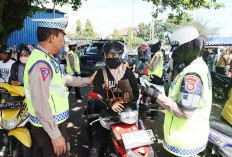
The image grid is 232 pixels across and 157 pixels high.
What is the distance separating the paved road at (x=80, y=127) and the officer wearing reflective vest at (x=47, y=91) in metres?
1.53

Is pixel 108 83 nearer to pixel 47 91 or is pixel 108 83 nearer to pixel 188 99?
pixel 47 91

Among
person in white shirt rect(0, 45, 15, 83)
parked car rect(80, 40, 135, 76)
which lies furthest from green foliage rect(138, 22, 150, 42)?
person in white shirt rect(0, 45, 15, 83)

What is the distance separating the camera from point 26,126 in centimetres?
276

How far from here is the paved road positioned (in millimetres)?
3223

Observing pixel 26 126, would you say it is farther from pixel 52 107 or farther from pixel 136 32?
pixel 136 32

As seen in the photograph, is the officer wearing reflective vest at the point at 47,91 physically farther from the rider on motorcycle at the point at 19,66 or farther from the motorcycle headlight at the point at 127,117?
the rider on motorcycle at the point at 19,66

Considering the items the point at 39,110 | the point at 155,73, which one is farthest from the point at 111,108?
the point at 155,73

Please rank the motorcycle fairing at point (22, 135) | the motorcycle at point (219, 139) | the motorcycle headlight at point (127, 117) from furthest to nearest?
the motorcycle fairing at point (22, 135) → the motorcycle at point (219, 139) → the motorcycle headlight at point (127, 117)

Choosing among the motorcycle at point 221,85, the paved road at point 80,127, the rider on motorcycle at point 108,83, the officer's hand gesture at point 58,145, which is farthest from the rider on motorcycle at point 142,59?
the officer's hand gesture at point 58,145

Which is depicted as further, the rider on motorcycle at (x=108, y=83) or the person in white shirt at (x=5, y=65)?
the person in white shirt at (x=5, y=65)

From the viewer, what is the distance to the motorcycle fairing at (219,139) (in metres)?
2.03

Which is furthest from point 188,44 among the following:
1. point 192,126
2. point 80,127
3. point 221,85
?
point 221,85

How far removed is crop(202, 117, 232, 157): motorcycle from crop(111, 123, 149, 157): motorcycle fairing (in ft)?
3.00

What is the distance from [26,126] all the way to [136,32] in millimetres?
65283
